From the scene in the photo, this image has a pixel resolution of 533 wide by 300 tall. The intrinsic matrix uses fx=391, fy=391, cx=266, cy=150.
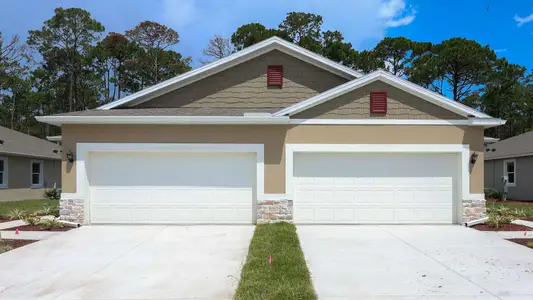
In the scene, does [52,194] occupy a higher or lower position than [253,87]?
lower

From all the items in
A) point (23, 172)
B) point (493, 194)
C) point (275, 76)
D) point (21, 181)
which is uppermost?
point (275, 76)

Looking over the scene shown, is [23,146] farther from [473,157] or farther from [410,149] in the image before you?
[473,157]

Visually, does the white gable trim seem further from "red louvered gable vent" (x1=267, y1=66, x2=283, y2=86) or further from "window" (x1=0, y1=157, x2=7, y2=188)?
"window" (x1=0, y1=157, x2=7, y2=188)

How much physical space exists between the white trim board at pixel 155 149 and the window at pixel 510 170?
1621 centimetres

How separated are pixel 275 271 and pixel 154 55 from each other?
33.6m

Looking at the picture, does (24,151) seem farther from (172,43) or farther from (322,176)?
(172,43)

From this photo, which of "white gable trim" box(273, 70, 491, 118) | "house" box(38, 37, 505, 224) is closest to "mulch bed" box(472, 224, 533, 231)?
"house" box(38, 37, 505, 224)

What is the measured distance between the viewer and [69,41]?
3606 centimetres

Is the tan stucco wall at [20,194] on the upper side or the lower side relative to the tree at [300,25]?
lower

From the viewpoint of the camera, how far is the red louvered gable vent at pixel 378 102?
10445mm

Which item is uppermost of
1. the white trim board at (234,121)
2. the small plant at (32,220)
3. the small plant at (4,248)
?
the white trim board at (234,121)

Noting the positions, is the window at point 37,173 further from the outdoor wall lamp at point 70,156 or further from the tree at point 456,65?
the tree at point 456,65

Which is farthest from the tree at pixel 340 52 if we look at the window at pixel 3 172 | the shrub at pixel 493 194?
the window at pixel 3 172

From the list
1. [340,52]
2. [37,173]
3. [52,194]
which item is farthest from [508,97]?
[37,173]
